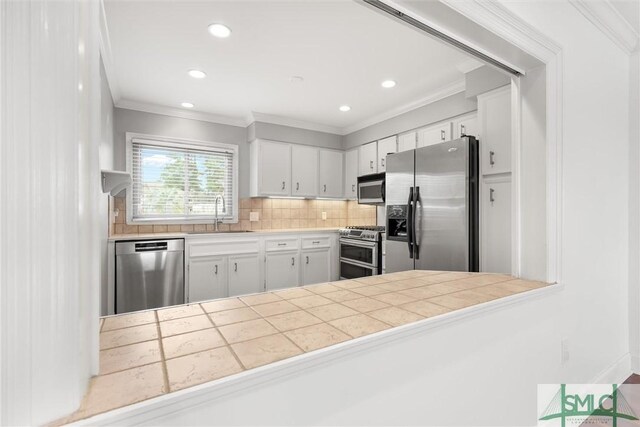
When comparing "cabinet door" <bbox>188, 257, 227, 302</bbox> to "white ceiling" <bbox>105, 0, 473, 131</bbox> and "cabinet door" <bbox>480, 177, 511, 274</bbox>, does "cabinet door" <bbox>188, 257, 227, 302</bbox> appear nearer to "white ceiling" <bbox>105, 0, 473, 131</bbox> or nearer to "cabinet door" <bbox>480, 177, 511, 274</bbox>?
"white ceiling" <bbox>105, 0, 473, 131</bbox>

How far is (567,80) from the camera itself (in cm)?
176

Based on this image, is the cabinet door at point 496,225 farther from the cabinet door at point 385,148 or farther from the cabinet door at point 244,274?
the cabinet door at point 244,274

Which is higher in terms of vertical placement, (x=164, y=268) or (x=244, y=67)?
(x=244, y=67)

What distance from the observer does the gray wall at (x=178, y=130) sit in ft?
11.4

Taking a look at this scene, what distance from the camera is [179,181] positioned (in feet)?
12.6

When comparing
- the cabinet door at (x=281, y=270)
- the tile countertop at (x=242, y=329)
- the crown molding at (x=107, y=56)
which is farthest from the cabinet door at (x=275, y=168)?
the tile countertop at (x=242, y=329)

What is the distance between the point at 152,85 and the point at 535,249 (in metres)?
3.52

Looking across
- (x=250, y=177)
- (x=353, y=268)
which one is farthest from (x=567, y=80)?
(x=250, y=177)

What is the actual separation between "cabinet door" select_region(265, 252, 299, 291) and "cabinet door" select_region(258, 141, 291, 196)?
878 mm

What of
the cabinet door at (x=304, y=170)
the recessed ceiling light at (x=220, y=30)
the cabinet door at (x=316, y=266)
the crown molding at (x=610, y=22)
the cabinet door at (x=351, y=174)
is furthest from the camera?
the cabinet door at (x=351, y=174)

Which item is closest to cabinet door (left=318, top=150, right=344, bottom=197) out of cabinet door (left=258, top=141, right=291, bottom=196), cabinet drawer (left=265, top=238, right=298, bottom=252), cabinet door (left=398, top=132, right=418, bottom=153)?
cabinet door (left=258, top=141, right=291, bottom=196)

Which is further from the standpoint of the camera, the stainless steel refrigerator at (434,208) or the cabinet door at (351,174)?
the cabinet door at (351,174)

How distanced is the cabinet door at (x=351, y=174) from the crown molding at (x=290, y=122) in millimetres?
419

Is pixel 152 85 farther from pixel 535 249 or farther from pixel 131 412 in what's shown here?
pixel 535 249
